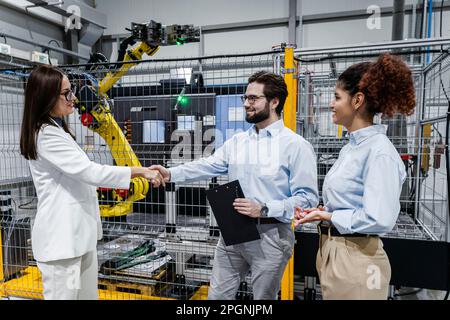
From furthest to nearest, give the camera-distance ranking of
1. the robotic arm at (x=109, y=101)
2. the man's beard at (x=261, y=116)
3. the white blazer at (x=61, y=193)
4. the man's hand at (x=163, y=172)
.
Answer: the robotic arm at (x=109, y=101) → the man's hand at (x=163, y=172) → the man's beard at (x=261, y=116) → the white blazer at (x=61, y=193)

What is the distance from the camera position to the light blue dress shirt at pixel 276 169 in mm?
1824

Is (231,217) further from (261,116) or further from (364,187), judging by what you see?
(364,187)

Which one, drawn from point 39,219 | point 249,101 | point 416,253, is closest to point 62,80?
point 39,219

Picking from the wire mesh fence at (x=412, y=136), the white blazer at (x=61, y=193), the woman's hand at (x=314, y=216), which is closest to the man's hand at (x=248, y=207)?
the woman's hand at (x=314, y=216)

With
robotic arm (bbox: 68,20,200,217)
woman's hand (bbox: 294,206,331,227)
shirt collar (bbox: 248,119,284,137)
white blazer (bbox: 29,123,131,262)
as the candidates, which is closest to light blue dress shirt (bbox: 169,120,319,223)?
shirt collar (bbox: 248,119,284,137)

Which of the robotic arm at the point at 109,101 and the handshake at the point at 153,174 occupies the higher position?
the robotic arm at the point at 109,101

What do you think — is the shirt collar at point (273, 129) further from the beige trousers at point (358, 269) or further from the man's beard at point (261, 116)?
the beige trousers at point (358, 269)

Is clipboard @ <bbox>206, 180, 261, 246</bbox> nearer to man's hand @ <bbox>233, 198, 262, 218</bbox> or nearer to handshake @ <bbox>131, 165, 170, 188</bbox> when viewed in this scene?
man's hand @ <bbox>233, 198, 262, 218</bbox>

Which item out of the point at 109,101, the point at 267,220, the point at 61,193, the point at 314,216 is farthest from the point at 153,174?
the point at 109,101

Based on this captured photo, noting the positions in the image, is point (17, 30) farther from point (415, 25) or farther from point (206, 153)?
point (415, 25)

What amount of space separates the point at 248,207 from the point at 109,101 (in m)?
2.02

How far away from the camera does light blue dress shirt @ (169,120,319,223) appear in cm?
182

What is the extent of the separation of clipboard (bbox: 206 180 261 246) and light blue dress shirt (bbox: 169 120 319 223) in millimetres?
121

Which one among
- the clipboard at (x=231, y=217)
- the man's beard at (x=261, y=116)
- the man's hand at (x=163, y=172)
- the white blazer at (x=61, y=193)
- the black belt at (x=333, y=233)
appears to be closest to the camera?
the black belt at (x=333, y=233)
